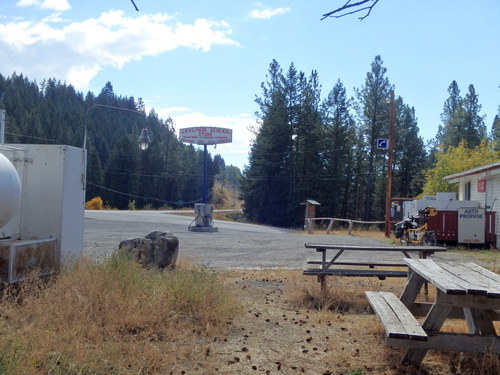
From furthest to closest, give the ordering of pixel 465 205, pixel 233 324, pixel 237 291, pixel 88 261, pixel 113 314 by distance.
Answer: pixel 465 205, pixel 237 291, pixel 88 261, pixel 233 324, pixel 113 314

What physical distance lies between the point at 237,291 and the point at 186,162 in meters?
96.9

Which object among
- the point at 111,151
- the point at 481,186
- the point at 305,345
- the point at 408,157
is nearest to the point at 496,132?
the point at 408,157

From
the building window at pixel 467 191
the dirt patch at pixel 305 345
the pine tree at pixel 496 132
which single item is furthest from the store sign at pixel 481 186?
the pine tree at pixel 496 132

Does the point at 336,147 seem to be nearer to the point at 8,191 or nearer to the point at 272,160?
the point at 272,160

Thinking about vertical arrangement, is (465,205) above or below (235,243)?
above

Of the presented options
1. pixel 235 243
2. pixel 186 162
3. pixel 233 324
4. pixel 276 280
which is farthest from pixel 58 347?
pixel 186 162

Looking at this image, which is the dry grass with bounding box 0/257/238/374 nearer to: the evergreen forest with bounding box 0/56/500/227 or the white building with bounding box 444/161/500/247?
the white building with bounding box 444/161/500/247

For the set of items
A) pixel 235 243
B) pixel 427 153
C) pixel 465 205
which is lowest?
pixel 235 243

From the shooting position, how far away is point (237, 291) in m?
7.89

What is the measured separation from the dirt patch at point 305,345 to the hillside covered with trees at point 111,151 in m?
71.4

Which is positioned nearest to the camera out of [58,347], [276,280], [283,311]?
[58,347]

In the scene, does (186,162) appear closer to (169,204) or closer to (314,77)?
(169,204)

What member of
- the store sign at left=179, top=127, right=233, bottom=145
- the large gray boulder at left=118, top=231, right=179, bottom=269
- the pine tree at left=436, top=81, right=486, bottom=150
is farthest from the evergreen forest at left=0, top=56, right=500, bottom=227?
the large gray boulder at left=118, top=231, right=179, bottom=269

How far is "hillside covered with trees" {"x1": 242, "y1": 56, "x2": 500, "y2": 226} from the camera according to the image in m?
58.5
